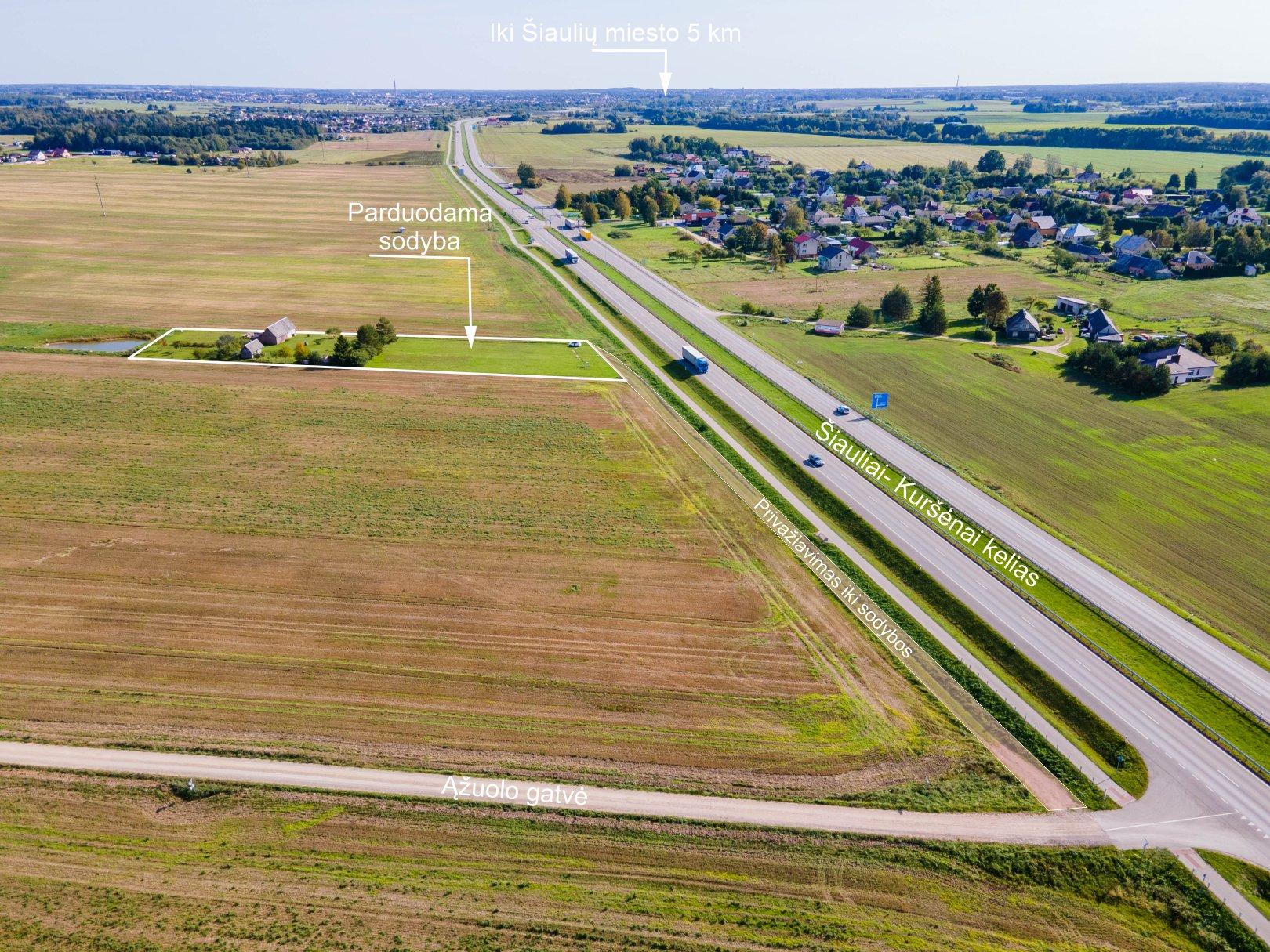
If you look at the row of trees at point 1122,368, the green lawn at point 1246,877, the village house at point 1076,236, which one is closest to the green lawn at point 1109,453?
the row of trees at point 1122,368

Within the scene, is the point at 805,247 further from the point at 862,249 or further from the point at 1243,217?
the point at 1243,217

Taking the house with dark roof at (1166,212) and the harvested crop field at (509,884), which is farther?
the house with dark roof at (1166,212)

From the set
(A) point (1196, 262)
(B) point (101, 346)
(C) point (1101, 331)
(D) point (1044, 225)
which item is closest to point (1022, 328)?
(C) point (1101, 331)

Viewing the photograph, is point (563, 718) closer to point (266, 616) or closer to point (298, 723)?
point (298, 723)

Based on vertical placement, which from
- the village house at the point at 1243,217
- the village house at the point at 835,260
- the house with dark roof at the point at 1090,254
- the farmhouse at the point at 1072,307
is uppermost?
the village house at the point at 1243,217

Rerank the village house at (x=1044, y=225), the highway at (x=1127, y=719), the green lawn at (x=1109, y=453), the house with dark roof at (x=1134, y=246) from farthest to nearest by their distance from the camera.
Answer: the village house at (x=1044, y=225) < the house with dark roof at (x=1134, y=246) < the green lawn at (x=1109, y=453) < the highway at (x=1127, y=719)

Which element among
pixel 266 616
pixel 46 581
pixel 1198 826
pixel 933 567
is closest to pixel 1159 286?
pixel 933 567

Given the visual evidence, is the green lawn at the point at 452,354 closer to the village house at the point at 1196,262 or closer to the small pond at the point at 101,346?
the small pond at the point at 101,346
